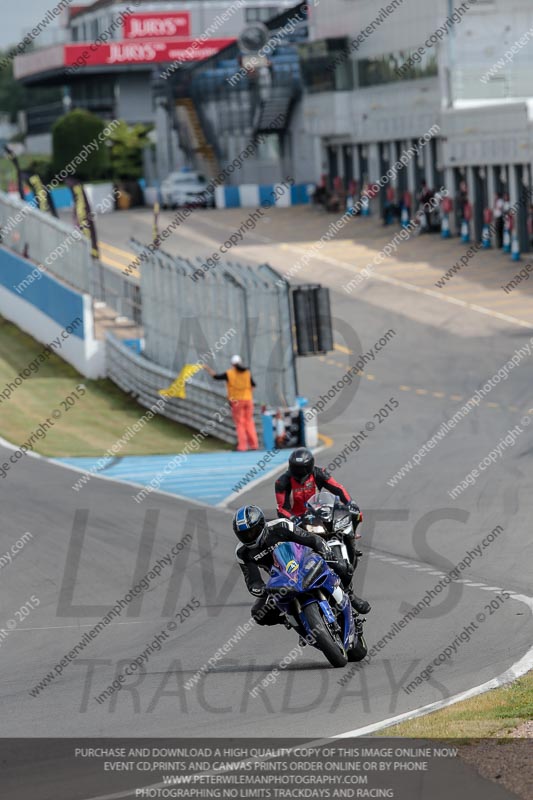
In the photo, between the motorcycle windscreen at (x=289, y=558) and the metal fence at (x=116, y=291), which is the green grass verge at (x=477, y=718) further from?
the metal fence at (x=116, y=291)

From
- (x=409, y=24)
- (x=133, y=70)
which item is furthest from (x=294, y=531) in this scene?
(x=133, y=70)

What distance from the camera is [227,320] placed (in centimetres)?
2747

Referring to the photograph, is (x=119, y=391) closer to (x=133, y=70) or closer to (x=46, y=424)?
(x=46, y=424)

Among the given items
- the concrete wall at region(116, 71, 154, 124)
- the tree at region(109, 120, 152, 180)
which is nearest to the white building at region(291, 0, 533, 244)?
the tree at region(109, 120, 152, 180)

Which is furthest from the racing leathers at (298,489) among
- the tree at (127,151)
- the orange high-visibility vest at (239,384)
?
the tree at (127,151)

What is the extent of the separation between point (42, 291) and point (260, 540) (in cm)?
2822

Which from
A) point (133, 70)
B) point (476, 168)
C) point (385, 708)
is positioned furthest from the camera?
point (133, 70)

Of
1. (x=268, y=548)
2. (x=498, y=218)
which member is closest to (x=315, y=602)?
(x=268, y=548)

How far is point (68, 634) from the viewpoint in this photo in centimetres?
1332

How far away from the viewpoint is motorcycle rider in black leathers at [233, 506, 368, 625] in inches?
447

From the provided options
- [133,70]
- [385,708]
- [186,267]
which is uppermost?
[385,708]

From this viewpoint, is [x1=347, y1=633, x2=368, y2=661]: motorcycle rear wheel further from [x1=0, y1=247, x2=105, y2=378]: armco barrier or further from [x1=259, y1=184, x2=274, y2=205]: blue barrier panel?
[x1=259, y1=184, x2=274, y2=205]: blue barrier panel

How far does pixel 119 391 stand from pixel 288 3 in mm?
74907

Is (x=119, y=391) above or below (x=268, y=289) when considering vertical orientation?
below
